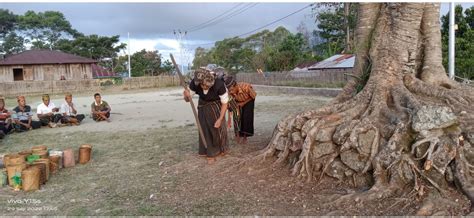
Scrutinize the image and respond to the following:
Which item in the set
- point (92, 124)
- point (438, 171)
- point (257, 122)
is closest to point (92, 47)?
point (92, 124)

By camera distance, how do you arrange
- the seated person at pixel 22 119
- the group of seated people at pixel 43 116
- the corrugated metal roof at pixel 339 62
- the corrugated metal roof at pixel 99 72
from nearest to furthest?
1. the group of seated people at pixel 43 116
2. the seated person at pixel 22 119
3. the corrugated metal roof at pixel 339 62
4. the corrugated metal roof at pixel 99 72

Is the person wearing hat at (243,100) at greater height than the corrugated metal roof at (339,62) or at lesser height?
lesser

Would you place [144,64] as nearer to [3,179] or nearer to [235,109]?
[235,109]

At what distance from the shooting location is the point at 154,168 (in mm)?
5816

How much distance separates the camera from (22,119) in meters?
10.6

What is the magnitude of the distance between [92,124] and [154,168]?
248 inches

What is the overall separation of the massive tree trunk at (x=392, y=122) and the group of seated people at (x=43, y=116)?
7.58m

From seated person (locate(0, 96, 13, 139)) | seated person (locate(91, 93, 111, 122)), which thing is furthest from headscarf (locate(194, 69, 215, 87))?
seated person (locate(91, 93, 111, 122))

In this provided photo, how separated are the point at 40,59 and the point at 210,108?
116 feet

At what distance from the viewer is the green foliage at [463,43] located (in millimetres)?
15281

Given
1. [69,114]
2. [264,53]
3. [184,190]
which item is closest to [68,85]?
[264,53]

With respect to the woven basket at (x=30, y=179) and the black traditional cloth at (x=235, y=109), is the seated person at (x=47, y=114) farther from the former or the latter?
the woven basket at (x=30, y=179)

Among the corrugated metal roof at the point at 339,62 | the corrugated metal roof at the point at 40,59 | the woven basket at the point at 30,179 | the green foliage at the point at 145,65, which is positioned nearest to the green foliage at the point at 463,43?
the corrugated metal roof at the point at 339,62

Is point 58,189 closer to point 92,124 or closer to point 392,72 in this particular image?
A: point 392,72
